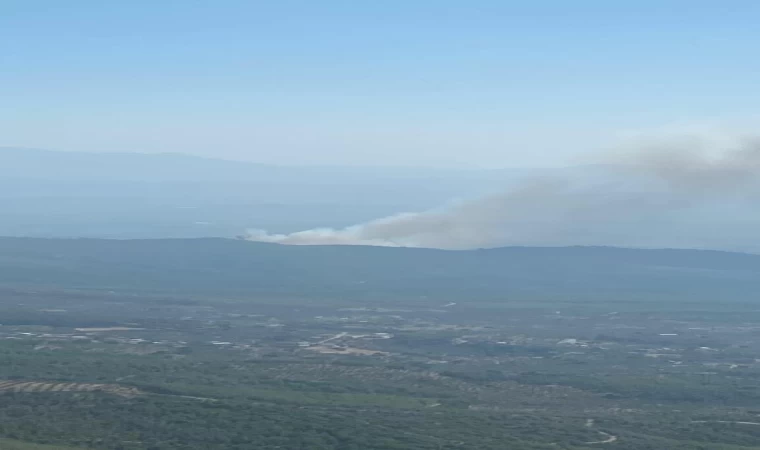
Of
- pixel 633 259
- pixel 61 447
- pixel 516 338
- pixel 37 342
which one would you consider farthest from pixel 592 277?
pixel 61 447

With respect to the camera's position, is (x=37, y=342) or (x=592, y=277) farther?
(x=592, y=277)

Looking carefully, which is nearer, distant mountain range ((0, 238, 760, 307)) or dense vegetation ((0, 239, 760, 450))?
dense vegetation ((0, 239, 760, 450))

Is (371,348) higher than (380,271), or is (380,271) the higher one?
(380,271)

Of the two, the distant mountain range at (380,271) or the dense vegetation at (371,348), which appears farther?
the distant mountain range at (380,271)

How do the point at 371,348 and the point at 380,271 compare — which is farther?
the point at 380,271

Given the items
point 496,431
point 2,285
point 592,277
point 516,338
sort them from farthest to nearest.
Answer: point 592,277 < point 2,285 < point 516,338 < point 496,431

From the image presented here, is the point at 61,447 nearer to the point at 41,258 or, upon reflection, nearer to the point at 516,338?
the point at 516,338

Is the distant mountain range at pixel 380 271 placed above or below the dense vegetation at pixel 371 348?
above

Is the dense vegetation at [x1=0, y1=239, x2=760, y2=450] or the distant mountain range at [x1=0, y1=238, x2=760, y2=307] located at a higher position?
the distant mountain range at [x1=0, y1=238, x2=760, y2=307]
